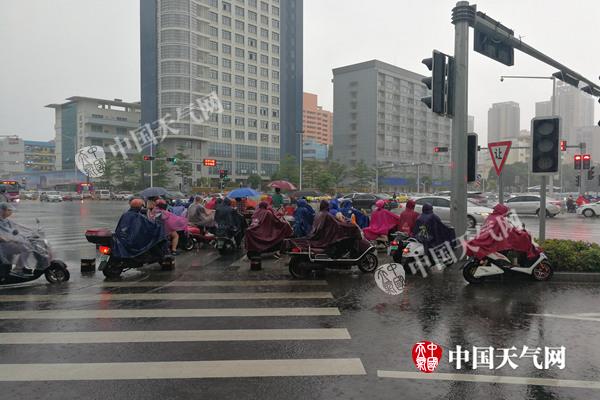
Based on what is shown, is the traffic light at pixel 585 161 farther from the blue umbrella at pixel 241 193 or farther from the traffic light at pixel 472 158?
the blue umbrella at pixel 241 193

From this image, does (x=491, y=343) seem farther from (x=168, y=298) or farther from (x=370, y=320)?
(x=168, y=298)

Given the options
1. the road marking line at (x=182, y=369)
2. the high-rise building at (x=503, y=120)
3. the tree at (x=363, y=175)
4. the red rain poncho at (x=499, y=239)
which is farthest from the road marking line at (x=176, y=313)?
the high-rise building at (x=503, y=120)

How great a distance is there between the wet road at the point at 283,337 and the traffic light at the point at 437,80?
3.74 meters

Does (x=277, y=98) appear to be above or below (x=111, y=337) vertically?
above

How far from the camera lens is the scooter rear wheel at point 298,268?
9203mm

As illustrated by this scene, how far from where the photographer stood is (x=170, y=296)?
7.65 m

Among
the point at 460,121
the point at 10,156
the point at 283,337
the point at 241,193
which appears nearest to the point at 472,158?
the point at 460,121

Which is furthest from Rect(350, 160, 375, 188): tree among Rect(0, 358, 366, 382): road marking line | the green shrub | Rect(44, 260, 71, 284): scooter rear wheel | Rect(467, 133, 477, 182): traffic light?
Rect(0, 358, 366, 382): road marking line

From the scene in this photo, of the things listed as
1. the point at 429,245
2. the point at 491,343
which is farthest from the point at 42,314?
the point at 429,245

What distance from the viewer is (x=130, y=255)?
9.11 meters

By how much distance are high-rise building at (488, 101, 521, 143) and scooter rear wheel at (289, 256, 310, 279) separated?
91.5 m

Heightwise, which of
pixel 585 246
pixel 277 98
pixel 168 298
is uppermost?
pixel 277 98

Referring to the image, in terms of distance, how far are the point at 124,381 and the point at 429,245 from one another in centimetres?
670

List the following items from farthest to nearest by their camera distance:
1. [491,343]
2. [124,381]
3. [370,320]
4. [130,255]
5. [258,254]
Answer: [258,254] < [130,255] < [370,320] < [491,343] < [124,381]
